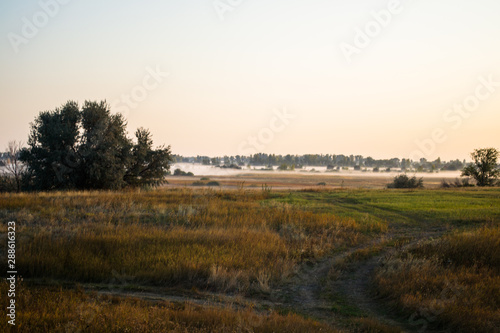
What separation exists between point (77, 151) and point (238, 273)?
25861 mm

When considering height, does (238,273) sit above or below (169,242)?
below

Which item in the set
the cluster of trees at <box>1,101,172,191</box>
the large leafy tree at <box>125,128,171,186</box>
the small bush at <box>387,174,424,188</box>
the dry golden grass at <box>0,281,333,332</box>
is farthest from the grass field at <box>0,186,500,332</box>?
the small bush at <box>387,174,424,188</box>

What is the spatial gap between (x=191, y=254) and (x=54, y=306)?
4.68 metres

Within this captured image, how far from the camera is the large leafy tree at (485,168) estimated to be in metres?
46.0

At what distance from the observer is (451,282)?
875 cm

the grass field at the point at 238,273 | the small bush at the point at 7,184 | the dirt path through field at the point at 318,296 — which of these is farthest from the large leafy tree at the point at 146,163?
the dirt path through field at the point at 318,296

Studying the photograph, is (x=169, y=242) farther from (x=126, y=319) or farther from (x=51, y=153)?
(x=51, y=153)

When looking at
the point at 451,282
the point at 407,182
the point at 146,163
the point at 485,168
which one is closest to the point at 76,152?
the point at 146,163

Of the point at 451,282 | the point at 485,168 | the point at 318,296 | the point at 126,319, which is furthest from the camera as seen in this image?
the point at 485,168

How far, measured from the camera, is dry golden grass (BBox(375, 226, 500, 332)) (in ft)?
23.2

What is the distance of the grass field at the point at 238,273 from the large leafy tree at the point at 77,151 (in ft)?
42.4

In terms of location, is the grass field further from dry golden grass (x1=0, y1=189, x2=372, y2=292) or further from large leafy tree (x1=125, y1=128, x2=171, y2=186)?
large leafy tree (x1=125, y1=128, x2=171, y2=186)

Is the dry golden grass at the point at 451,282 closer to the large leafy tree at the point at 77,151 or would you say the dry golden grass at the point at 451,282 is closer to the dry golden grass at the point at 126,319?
the dry golden grass at the point at 126,319

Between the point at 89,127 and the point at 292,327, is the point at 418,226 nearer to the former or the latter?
the point at 292,327
